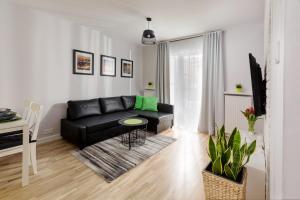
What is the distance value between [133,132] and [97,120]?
906 millimetres

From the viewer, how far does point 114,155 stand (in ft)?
8.32

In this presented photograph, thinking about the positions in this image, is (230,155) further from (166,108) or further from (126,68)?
(126,68)

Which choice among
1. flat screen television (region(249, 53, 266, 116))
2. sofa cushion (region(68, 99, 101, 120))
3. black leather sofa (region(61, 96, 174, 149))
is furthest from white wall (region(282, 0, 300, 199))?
sofa cushion (region(68, 99, 101, 120))

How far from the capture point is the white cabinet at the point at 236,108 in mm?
3158

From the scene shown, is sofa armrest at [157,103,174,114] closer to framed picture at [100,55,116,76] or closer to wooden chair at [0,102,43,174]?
framed picture at [100,55,116,76]

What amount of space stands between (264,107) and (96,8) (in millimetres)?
2876

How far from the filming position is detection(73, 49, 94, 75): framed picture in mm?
3426

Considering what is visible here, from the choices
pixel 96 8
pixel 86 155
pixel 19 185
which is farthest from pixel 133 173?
pixel 96 8

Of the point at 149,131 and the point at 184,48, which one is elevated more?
the point at 184,48

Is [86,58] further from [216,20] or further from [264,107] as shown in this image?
[264,107]

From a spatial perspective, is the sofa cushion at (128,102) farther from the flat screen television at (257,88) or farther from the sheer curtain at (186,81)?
the flat screen television at (257,88)

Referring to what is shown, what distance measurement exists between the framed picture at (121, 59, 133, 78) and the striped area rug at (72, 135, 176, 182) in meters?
2.13

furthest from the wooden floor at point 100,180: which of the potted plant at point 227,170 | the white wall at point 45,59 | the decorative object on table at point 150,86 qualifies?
the decorative object on table at point 150,86

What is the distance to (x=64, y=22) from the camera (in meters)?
3.20
